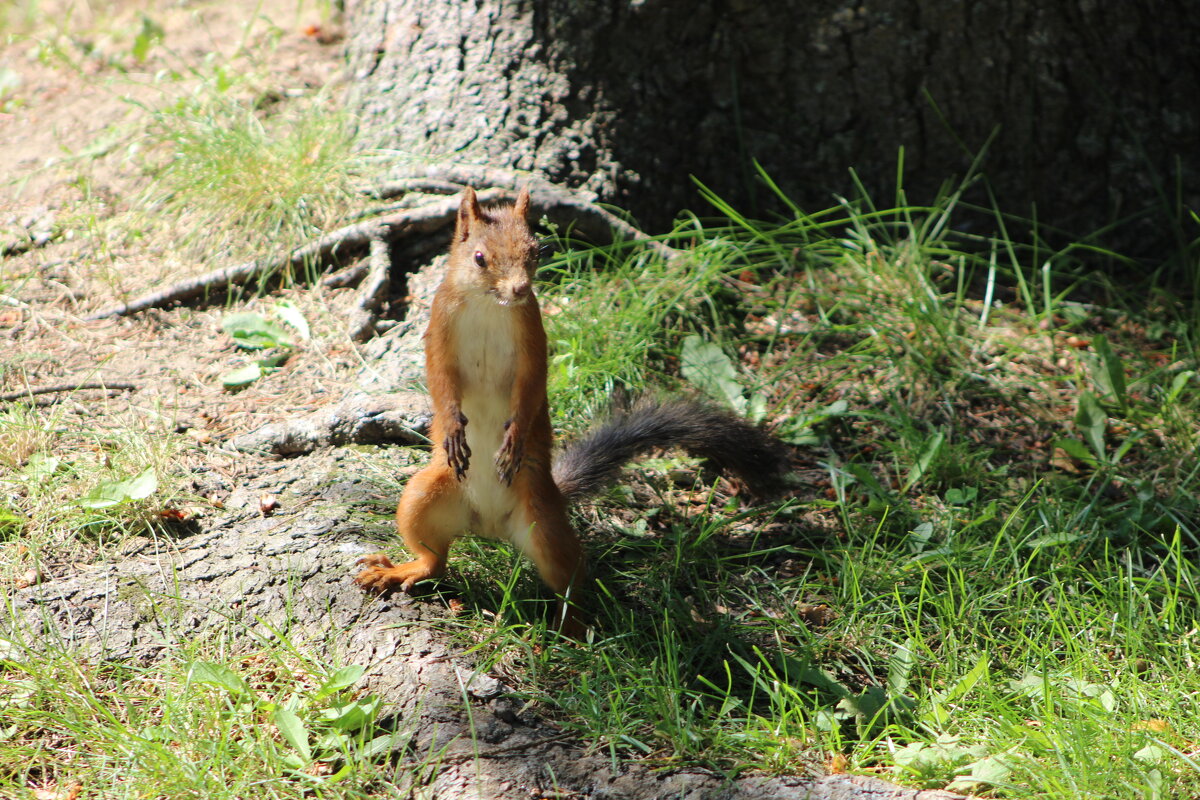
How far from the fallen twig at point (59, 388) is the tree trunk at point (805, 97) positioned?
1.24 meters

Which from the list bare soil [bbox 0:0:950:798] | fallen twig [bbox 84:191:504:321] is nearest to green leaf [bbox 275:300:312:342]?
bare soil [bbox 0:0:950:798]

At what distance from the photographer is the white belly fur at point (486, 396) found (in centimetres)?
232

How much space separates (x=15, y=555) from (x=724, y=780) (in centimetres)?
167

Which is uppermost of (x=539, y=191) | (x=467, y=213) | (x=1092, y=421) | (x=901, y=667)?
(x=467, y=213)

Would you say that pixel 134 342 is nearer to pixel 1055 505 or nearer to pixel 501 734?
pixel 501 734

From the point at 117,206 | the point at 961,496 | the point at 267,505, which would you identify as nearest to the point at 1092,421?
the point at 961,496

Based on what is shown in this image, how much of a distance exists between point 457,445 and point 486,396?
15 cm

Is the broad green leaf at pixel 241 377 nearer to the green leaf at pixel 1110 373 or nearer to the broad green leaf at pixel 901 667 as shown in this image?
the broad green leaf at pixel 901 667

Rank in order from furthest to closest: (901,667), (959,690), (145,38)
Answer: (145,38), (901,667), (959,690)

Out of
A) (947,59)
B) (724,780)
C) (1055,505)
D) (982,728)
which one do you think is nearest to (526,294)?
(724,780)

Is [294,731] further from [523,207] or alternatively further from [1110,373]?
[1110,373]

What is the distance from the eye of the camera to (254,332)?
3264mm

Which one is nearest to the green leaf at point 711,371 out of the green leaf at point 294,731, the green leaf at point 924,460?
the green leaf at point 924,460

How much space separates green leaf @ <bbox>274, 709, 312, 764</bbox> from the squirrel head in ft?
3.00
